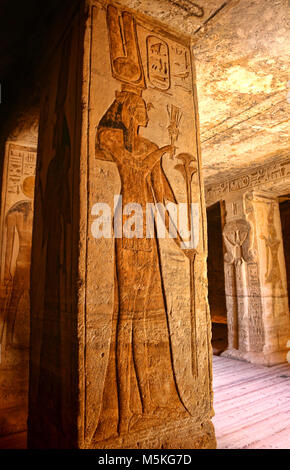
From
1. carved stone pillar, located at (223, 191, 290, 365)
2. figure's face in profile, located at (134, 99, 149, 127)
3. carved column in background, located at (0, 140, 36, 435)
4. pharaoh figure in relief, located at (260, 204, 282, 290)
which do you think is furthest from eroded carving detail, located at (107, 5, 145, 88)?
pharaoh figure in relief, located at (260, 204, 282, 290)

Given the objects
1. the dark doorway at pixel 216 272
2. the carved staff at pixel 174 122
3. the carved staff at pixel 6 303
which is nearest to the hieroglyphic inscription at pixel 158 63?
the carved staff at pixel 174 122

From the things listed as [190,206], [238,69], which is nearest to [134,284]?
[190,206]

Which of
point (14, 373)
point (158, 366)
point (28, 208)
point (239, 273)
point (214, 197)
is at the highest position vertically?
point (214, 197)

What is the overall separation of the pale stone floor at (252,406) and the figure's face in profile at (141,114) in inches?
101

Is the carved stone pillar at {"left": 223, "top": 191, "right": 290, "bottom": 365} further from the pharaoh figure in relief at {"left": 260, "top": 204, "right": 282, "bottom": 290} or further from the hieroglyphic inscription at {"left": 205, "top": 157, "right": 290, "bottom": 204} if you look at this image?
the hieroglyphic inscription at {"left": 205, "top": 157, "right": 290, "bottom": 204}

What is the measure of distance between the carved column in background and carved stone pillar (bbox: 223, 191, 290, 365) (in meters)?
3.79

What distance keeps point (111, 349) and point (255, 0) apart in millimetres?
2539

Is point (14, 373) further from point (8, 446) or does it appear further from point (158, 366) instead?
point (158, 366)

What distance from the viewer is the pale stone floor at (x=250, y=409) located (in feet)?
8.34

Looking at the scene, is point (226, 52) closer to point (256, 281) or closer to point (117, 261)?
point (117, 261)

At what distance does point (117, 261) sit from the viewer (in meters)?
1.60

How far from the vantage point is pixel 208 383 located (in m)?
1.78

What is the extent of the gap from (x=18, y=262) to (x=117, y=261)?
232 cm
